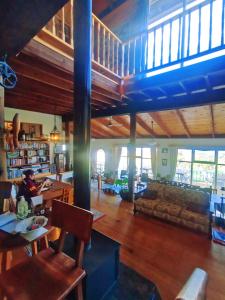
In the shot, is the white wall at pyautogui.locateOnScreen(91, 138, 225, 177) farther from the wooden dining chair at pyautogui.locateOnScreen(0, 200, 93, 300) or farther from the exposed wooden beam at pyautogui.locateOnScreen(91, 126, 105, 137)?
the wooden dining chair at pyautogui.locateOnScreen(0, 200, 93, 300)

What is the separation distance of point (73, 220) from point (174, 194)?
3.74m

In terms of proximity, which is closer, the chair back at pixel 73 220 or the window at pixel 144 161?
the chair back at pixel 73 220

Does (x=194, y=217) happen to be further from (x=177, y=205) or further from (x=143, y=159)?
(x=143, y=159)

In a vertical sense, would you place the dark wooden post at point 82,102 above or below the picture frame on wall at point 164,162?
above

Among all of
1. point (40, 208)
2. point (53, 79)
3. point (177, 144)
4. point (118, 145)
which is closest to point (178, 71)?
point (53, 79)

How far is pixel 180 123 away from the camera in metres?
6.77

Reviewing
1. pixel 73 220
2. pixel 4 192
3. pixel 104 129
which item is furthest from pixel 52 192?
pixel 104 129

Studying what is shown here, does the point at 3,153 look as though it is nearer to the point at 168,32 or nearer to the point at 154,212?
the point at 168,32

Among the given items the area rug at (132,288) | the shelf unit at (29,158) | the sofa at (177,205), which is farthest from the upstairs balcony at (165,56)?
the shelf unit at (29,158)

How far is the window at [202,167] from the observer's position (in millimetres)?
7473

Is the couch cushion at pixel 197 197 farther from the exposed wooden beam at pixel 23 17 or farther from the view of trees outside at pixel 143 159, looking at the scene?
the view of trees outside at pixel 143 159

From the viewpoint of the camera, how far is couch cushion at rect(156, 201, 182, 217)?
3950 millimetres

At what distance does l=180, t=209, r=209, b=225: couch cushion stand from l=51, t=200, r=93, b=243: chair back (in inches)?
126

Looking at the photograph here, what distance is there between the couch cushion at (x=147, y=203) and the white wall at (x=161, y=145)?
3.28 m
